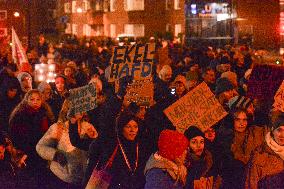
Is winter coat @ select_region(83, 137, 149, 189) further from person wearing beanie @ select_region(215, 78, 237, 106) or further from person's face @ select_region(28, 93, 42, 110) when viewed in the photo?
person wearing beanie @ select_region(215, 78, 237, 106)

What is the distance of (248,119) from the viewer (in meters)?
7.34

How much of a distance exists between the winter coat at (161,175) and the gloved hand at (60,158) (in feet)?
5.28

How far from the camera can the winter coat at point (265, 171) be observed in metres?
5.78

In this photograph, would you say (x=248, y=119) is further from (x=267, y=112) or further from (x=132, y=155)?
(x=132, y=155)

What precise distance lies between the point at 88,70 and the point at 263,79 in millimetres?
6481

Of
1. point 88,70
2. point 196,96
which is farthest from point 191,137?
point 88,70

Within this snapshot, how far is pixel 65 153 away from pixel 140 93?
2323mm

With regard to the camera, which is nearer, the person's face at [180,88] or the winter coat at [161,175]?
the winter coat at [161,175]

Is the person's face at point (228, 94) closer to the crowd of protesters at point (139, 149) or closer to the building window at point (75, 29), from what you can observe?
the crowd of protesters at point (139, 149)

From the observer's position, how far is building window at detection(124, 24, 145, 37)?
47531mm

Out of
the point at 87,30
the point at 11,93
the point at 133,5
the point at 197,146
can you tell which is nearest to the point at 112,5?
the point at 133,5

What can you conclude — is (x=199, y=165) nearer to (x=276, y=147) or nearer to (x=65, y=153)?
(x=276, y=147)

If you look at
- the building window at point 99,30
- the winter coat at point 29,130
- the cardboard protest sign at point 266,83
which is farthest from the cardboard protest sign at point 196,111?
the building window at point 99,30

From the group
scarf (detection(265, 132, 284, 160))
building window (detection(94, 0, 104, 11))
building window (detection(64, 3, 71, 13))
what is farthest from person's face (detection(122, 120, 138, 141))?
building window (detection(64, 3, 71, 13))
